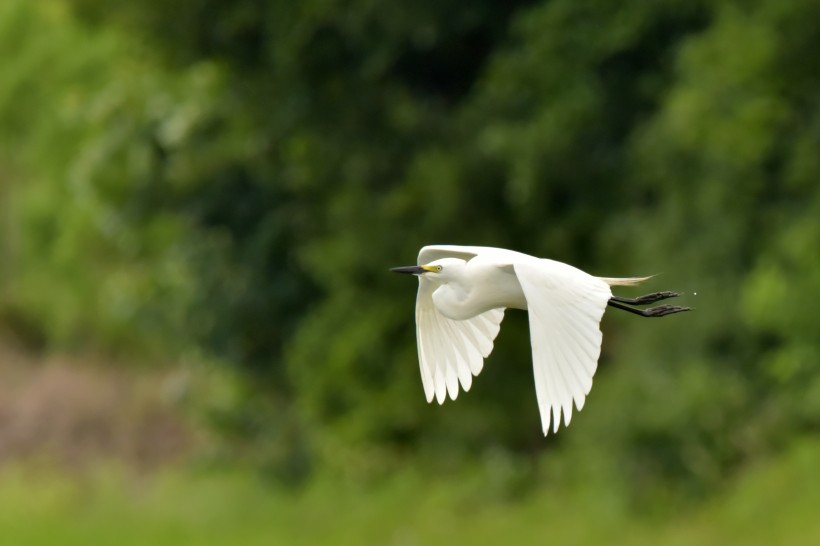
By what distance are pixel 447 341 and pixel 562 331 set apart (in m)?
1.24

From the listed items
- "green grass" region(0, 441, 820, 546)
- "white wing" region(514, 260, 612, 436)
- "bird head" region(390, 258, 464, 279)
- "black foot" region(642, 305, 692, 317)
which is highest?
"green grass" region(0, 441, 820, 546)

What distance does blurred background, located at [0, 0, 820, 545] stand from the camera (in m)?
12.8

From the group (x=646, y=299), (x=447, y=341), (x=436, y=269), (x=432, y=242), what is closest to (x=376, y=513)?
(x=432, y=242)

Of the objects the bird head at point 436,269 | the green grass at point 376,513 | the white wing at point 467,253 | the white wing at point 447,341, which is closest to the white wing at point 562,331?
the white wing at point 467,253

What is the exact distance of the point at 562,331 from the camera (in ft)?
19.5

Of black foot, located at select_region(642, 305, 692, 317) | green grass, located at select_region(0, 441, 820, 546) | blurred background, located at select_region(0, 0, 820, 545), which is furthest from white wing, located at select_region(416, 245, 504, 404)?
blurred background, located at select_region(0, 0, 820, 545)

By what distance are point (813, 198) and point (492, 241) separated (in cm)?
338

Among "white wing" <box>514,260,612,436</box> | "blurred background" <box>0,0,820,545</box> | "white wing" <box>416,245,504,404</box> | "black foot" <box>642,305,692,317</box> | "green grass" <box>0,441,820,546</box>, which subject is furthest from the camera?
"blurred background" <box>0,0,820,545</box>

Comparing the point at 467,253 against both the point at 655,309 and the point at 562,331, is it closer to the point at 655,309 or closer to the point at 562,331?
the point at 655,309

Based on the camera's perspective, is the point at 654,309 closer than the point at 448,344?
Yes

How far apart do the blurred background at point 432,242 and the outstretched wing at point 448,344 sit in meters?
4.91

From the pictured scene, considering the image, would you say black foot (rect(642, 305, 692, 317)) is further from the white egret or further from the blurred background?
the blurred background

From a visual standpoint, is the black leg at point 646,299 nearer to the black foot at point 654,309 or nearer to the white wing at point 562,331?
the black foot at point 654,309

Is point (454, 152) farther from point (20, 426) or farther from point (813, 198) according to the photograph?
point (20, 426)
